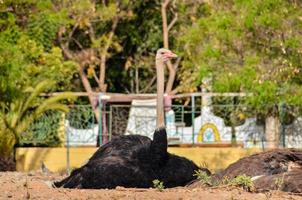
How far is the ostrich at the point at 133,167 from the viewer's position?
11.4 metres

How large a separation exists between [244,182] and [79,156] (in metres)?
13.1

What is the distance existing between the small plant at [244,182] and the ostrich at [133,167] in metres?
2.83

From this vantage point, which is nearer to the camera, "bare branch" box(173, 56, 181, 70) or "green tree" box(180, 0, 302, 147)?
"green tree" box(180, 0, 302, 147)

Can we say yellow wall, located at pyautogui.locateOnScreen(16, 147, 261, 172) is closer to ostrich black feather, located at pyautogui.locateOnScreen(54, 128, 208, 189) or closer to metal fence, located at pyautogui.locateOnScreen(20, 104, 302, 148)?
metal fence, located at pyautogui.locateOnScreen(20, 104, 302, 148)

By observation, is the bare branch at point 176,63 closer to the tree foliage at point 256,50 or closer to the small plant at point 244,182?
the tree foliage at point 256,50

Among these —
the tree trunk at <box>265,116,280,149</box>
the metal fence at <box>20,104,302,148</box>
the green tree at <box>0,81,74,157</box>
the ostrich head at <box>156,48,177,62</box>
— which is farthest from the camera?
the metal fence at <box>20,104,302,148</box>

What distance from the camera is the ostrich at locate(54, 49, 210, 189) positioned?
1141 centimetres

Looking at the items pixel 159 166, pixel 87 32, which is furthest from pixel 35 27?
pixel 159 166

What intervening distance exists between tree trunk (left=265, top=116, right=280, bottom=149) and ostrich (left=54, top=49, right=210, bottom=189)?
29.2 ft

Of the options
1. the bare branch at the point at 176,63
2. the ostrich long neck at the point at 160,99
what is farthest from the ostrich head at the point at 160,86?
the bare branch at the point at 176,63

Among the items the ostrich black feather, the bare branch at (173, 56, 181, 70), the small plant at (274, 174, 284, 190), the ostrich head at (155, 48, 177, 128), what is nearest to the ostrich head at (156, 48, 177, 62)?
the ostrich head at (155, 48, 177, 128)

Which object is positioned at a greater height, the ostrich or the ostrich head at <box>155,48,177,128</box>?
the ostrich head at <box>155,48,177,128</box>

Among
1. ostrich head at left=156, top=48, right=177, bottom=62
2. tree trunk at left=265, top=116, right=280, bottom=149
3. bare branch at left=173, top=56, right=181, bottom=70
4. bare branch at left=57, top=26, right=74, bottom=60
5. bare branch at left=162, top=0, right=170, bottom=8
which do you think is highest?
bare branch at left=162, top=0, right=170, bottom=8

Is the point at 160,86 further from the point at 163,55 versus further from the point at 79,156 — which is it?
the point at 79,156
